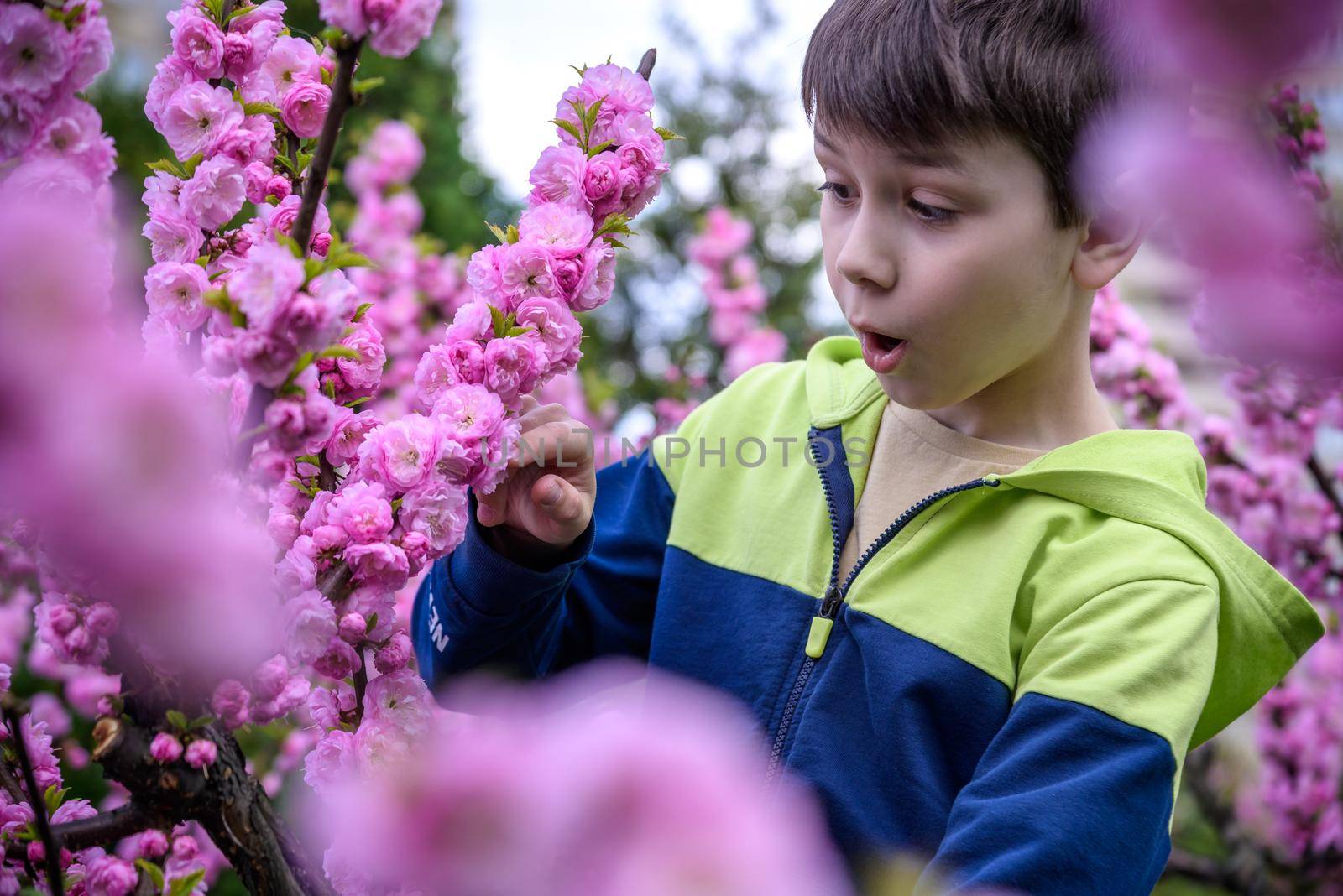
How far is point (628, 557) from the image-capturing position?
1320 mm

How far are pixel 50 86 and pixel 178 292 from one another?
21 centimetres

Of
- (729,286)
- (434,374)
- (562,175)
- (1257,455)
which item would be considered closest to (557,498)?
(434,374)

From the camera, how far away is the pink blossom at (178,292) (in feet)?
2.65

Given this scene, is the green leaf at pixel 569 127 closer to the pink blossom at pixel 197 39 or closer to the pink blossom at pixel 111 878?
the pink blossom at pixel 197 39

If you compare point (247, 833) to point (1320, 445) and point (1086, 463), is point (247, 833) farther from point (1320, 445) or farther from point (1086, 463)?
point (1320, 445)

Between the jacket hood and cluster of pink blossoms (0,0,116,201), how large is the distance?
2.70 ft

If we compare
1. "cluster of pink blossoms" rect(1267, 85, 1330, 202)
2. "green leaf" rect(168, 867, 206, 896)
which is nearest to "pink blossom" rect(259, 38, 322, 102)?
"green leaf" rect(168, 867, 206, 896)

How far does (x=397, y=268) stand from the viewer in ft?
8.52

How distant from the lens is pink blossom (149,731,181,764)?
0.67 metres

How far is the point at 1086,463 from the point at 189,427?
0.83 m

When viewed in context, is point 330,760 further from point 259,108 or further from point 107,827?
point 259,108

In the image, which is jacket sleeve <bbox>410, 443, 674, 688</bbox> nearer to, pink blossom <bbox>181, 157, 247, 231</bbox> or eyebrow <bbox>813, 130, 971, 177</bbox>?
pink blossom <bbox>181, 157, 247, 231</bbox>

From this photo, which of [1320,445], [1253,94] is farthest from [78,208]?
[1320,445]

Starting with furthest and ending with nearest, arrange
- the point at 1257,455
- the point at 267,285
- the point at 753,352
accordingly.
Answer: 1. the point at 753,352
2. the point at 1257,455
3. the point at 267,285
